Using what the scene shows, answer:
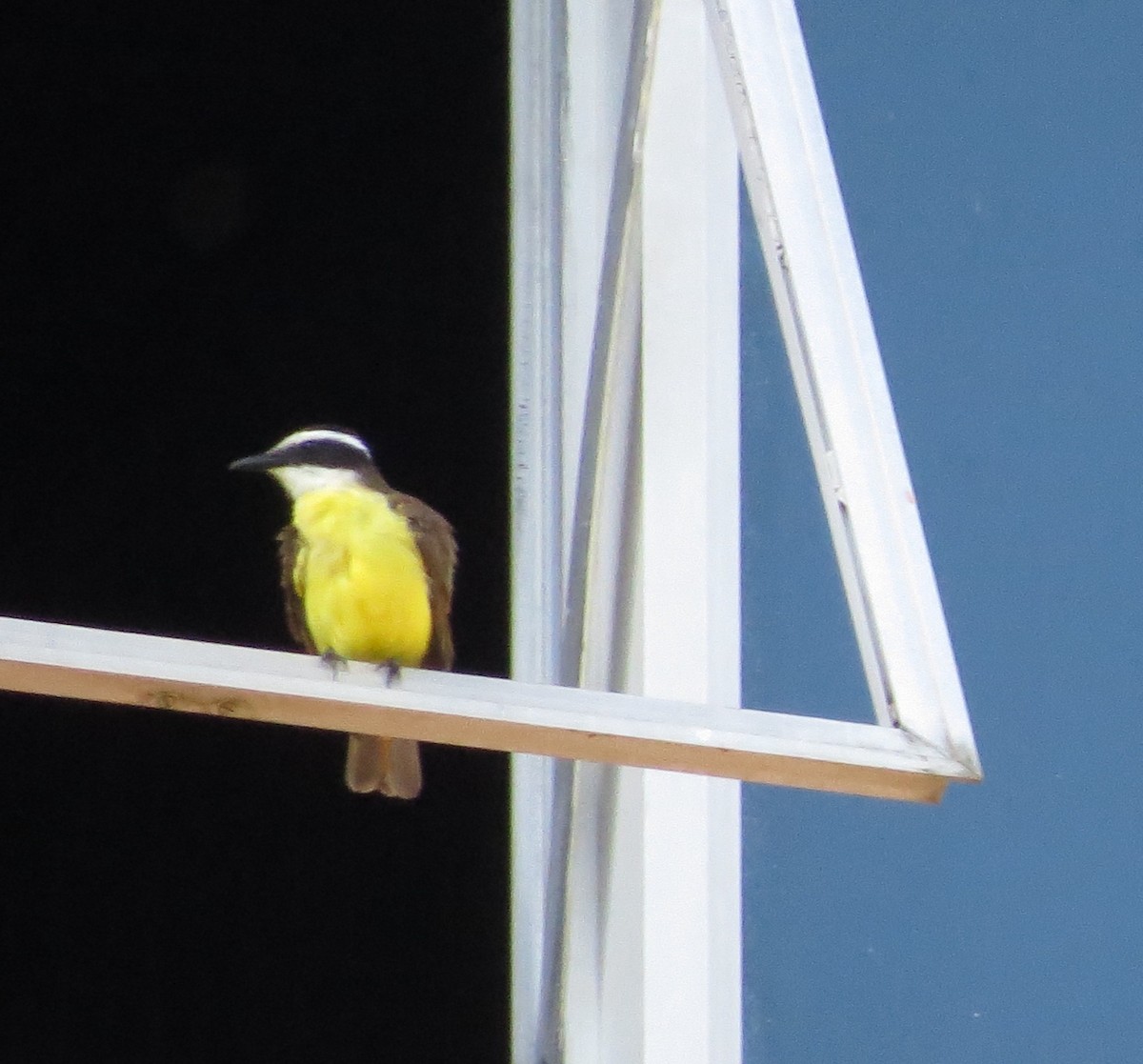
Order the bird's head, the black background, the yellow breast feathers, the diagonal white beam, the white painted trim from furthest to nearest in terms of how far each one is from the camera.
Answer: the black background < the bird's head < the yellow breast feathers < the diagonal white beam < the white painted trim

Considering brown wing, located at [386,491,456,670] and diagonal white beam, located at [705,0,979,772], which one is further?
brown wing, located at [386,491,456,670]

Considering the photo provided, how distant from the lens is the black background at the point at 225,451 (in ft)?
13.5

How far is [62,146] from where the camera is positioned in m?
4.31

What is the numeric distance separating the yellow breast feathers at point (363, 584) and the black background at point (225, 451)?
1259 mm

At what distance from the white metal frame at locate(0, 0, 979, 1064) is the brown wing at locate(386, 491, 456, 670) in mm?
169

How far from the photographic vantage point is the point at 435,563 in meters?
2.77

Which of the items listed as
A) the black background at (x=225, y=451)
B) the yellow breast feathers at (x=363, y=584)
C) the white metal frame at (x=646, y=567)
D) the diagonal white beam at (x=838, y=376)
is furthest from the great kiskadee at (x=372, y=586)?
the black background at (x=225, y=451)

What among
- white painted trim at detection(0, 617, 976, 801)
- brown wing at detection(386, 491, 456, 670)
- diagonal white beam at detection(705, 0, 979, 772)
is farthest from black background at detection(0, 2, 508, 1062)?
white painted trim at detection(0, 617, 976, 801)

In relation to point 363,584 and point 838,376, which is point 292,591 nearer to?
point 363,584

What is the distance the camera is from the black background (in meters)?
4.12

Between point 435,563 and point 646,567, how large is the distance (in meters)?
0.47

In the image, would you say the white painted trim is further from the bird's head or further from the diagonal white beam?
the bird's head

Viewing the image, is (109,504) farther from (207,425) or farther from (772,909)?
(772,909)

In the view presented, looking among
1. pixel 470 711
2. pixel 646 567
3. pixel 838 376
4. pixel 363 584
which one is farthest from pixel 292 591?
pixel 470 711
